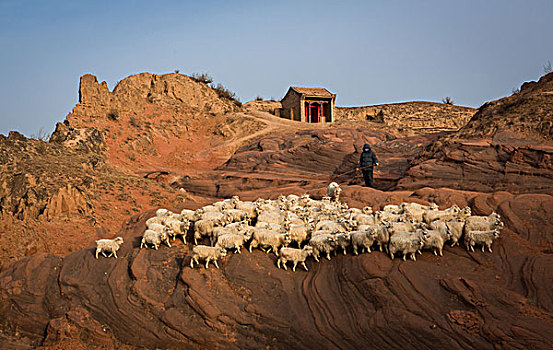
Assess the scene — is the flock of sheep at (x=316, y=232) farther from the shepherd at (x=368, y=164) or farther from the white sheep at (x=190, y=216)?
the shepherd at (x=368, y=164)

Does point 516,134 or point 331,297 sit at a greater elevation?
point 516,134

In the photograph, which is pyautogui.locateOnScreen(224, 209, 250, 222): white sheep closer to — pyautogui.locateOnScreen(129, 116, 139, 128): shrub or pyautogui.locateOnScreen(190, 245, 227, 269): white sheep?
pyautogui.locateOnScreen(190, 245, 227, 269): white sheep

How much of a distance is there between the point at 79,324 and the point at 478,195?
37.0ft

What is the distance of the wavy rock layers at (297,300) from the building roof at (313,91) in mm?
33960

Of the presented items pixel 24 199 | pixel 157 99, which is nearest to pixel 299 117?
pixel 157 99

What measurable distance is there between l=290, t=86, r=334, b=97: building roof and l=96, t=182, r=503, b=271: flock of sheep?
31961 millimetres

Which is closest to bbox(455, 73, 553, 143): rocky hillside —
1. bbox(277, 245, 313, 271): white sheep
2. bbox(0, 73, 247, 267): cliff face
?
bbox(277, 245, 313, 271): white sheep

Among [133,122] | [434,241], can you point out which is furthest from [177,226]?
[133,122]

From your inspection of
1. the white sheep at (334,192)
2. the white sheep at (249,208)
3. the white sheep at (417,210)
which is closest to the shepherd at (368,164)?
the white sheep at (334,192)

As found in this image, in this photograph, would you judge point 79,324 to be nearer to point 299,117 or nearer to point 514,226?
point 514,226

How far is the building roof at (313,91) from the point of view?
43.0m

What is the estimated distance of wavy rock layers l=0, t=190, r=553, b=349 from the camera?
22.7 feet

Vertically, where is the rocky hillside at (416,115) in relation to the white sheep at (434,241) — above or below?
above

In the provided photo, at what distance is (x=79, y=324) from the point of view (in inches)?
343
